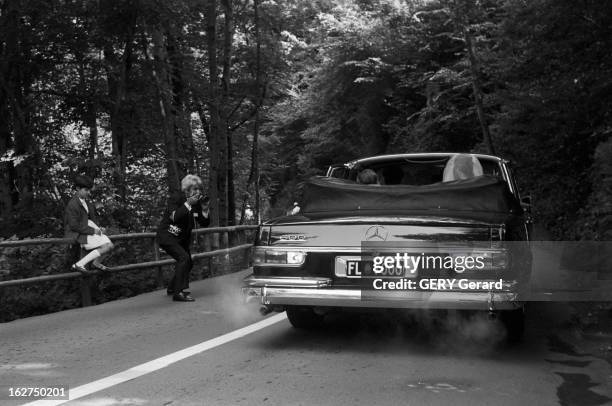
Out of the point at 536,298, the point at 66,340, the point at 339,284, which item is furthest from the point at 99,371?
the point at 536,298

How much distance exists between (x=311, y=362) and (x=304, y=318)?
123 cm

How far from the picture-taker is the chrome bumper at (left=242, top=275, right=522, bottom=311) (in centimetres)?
509

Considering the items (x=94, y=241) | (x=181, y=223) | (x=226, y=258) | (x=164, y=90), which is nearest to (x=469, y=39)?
(x=164, y=90)

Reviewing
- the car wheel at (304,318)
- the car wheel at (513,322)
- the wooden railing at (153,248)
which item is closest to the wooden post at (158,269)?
the wooden railing at (153,248)

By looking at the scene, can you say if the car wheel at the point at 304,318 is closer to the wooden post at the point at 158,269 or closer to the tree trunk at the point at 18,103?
the wooden post at the point at 158,269

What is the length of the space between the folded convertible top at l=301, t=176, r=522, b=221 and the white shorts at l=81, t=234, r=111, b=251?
3941mm

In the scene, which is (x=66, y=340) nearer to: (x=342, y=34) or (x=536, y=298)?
(x=536, y=298)

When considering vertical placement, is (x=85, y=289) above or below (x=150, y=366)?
above

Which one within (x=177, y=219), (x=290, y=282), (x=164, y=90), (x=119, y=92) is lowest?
(x=290, y=282)

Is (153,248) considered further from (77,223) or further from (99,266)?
(77,223)

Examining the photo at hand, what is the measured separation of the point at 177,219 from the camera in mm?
9125

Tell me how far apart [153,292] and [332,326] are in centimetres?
441

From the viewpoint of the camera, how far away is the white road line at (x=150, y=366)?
4512 millimetres

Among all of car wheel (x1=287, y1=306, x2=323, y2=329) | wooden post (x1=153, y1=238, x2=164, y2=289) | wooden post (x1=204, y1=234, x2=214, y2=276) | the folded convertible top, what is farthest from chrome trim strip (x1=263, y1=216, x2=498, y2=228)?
wooden post (x1=204, y1=234, x2=214, y2=276)
